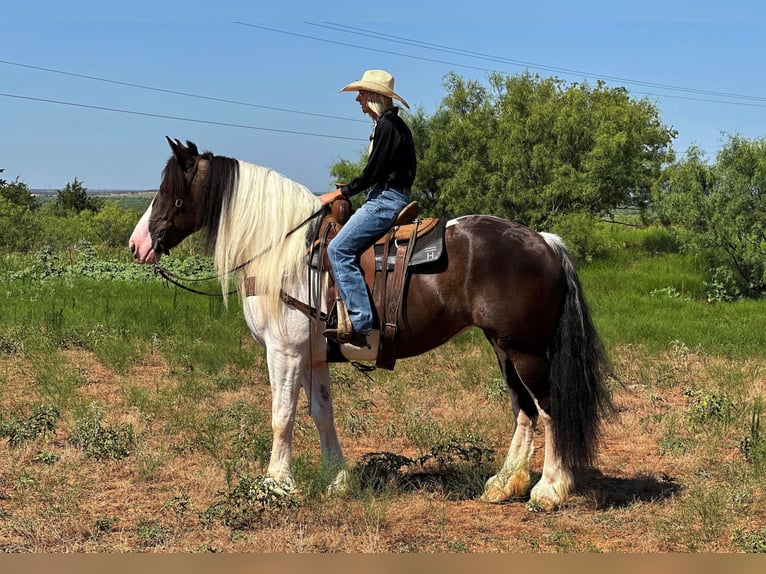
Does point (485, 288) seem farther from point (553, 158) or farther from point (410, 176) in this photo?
point (553, 158)

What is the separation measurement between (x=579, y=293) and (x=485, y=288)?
2.22ft

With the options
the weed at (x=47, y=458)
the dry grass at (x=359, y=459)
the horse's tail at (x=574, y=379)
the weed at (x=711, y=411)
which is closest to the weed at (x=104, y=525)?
the dry grass at (x=359, y=459)

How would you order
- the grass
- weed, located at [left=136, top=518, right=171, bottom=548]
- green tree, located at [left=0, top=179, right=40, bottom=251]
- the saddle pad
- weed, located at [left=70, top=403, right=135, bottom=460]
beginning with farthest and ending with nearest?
green tree, located at [left=0, top=179, right=40, bottom=251], weed, located at [left=70, top=403, right=135, bottom=460], the saddle pad, the grass, weed, located at [left=136, top=518, right=171, bottom=548]

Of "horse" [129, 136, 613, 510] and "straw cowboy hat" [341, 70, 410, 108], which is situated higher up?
"straw cowboy hat" [341, 70, 410, 108]

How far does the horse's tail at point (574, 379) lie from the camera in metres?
5.08

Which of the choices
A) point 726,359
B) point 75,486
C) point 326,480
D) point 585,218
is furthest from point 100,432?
point 585,218

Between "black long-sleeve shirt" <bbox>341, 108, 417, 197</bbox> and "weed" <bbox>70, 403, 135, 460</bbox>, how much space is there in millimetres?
2855

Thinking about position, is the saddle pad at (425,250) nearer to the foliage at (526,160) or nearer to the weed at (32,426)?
the weed at (32,426)

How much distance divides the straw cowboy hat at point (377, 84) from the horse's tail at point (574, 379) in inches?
58.3

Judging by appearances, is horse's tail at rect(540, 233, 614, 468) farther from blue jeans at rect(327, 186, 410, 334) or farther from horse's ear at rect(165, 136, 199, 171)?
horse's ear at rect(165, 136, 199, 171)

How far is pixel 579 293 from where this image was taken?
5195 millimetres

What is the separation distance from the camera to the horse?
5.07 metres

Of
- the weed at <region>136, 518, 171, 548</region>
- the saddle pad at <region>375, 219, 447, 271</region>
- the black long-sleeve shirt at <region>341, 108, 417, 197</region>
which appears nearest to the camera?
the weed at <region>136, 518, 171, 548</region>

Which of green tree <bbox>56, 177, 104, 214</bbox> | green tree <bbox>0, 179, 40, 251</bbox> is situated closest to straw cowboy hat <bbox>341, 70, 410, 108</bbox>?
green tree <bbox>0, 179, 40, 251</bbox>
